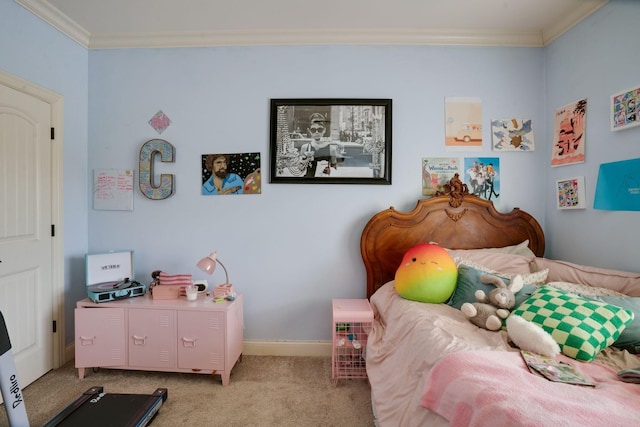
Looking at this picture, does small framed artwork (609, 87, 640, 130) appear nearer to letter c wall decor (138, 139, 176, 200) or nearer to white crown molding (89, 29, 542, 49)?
white crown molding (89, 29, 542, 49)

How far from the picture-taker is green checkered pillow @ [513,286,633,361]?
127 cm

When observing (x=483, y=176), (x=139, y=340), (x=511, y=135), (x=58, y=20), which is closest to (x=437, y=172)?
(x=483, y=176)

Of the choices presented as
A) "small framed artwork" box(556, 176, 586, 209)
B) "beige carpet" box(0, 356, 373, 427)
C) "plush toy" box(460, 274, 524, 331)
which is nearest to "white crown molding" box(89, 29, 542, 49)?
"small framed artwork" box(556, 176, 586, 209)

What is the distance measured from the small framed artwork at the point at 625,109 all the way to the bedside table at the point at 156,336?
2.85m

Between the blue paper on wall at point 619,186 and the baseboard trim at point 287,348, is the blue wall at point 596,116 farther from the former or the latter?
the baseboard trim at point 287,348

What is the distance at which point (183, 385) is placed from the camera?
2.01 m

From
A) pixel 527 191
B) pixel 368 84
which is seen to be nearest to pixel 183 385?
pixel 368 84

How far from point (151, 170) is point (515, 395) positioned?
9.06ft

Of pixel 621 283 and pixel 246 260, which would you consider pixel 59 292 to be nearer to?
pixel 246 260

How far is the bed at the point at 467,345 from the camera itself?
0.92m

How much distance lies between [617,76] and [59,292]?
428 centimetres

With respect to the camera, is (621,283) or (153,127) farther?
(153,127)

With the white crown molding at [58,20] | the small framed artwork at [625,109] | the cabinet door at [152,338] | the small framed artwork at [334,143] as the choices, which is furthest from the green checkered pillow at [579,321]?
the white crown molding at [58,20]

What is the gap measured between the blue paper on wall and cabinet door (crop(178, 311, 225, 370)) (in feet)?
8.85
